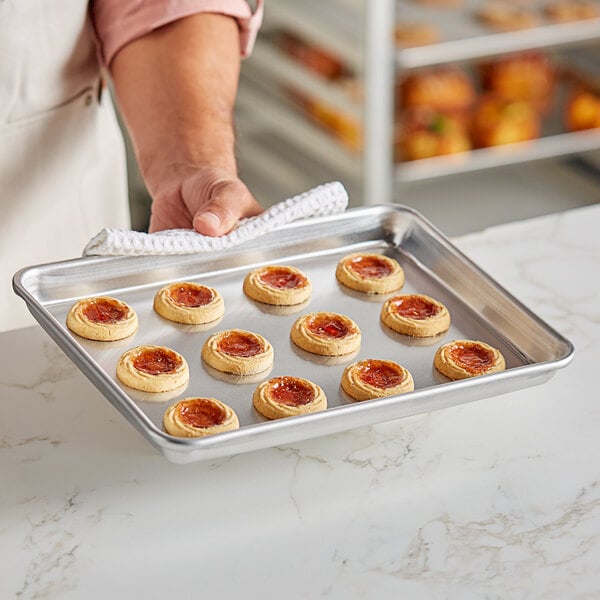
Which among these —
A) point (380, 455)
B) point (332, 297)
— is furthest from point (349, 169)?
point (380, 455)

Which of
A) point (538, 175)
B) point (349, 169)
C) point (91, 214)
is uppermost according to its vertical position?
point (91, 214)

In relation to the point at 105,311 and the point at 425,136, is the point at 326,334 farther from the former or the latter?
the point at 425,136

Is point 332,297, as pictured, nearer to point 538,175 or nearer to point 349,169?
point 349,169

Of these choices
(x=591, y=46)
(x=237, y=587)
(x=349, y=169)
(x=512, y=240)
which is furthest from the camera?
(x=591, y=46)

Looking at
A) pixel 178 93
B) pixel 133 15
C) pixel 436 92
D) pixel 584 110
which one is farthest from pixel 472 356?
pixel 584 110

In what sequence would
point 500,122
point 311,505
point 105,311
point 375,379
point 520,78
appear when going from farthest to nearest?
point 520,78, point 500,122, point 105,311, point 375,379, point 311,505

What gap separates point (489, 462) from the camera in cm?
111

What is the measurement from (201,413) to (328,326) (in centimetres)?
23

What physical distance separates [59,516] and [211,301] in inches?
13.9

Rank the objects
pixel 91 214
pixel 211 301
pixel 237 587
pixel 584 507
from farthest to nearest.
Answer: pixel 91 214 → pixel 211 301 → pixel 584 507 → pixel 237 587

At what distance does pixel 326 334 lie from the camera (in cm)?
124

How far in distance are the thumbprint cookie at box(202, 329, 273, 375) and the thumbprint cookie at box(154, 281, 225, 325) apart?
0.05 meters

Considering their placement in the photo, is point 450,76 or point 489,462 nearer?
point 489,462

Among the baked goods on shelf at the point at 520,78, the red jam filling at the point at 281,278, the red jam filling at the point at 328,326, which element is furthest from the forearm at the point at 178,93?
the baked goods on shelf at the point at 520,78
